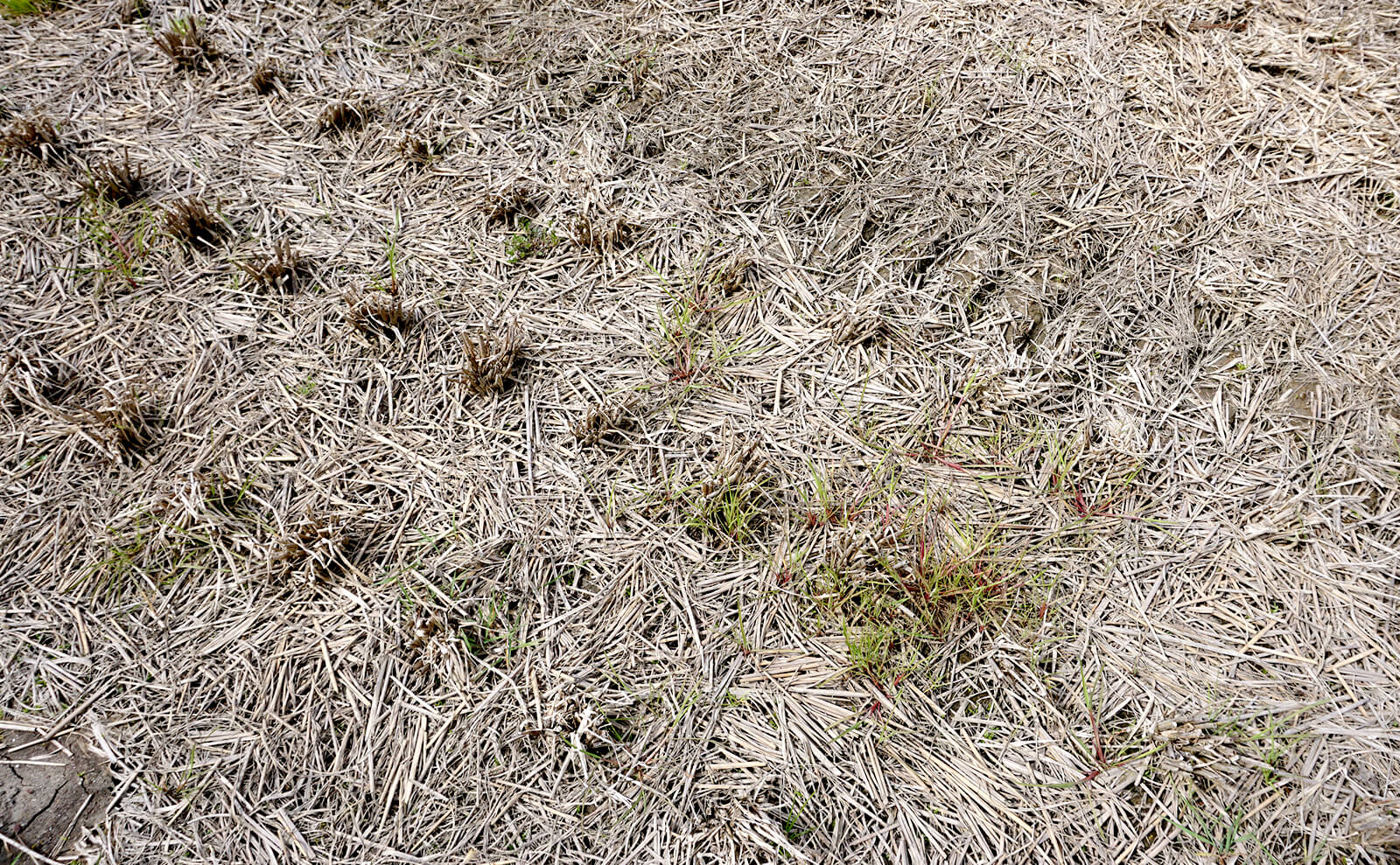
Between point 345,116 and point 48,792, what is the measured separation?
1.82m

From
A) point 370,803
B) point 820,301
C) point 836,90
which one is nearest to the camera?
point 370,803

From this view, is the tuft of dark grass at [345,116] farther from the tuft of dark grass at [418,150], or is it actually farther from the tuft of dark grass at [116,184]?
the tuft of dark grass at [116,184]

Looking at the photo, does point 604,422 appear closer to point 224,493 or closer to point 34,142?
point 224,493

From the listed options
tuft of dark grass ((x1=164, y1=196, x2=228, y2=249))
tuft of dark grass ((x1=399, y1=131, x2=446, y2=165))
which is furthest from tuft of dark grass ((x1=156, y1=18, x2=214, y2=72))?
tuft of dark grass ((x1=399, y1=131, x2=446, y2=165))

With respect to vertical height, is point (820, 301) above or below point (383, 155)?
below

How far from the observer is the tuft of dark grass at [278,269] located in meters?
2.08

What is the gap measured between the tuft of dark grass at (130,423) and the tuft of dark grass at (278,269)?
0.40 meters

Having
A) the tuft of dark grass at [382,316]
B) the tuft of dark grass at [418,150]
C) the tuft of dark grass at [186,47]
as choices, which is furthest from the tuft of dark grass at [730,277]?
the tuft of dark grass at [186,47]

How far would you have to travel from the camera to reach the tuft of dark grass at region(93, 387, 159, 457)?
6.02ft

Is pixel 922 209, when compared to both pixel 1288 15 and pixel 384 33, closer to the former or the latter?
pixel 1288 15

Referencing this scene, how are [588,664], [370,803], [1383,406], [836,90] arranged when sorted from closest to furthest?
1. [370,803]
2. [588,664]
3. [1383,406]
4. [836,90]

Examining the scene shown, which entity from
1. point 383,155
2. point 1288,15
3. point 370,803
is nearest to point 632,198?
point 383,155

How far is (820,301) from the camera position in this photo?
2.09 meters

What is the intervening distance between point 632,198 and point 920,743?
154 centimetres
